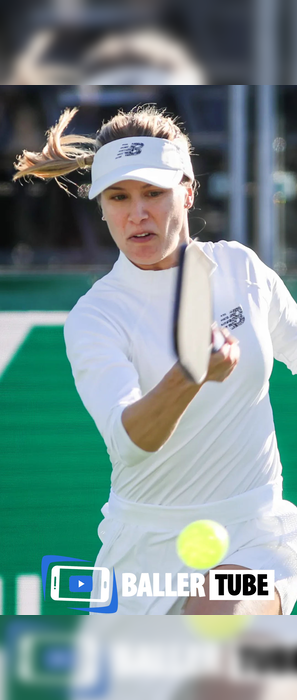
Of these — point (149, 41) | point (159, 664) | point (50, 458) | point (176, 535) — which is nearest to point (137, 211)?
point (149, 41)

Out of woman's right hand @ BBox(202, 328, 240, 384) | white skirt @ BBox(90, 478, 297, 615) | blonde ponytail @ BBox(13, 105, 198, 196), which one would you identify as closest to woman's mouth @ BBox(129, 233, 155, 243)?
blonde ponytail @ BBox(13, 105, 198, 196)

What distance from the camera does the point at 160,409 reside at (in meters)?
1.85

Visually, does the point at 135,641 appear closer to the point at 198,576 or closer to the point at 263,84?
the point at 198,576

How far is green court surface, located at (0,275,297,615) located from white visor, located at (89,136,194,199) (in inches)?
28.2

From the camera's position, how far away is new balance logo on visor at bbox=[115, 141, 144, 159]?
203cm

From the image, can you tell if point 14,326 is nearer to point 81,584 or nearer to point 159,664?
point 81,584

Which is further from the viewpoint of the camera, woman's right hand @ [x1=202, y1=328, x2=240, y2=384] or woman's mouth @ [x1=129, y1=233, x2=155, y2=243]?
woman's mouth @ [x1=129, y1=233, x2=155, y2=243]

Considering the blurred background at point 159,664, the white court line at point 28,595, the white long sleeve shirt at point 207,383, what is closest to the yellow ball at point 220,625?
the blurred background at point 159,664

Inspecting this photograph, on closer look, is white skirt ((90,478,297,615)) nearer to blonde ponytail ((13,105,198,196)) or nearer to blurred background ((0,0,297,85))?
blonde ponytail ((13,105,198,196))

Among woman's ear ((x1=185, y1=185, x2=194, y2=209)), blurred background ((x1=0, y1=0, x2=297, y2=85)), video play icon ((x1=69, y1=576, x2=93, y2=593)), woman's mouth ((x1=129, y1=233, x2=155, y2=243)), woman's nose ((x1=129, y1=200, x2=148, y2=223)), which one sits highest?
blurred background ((x1=0, y1=0, x2=297, y2=85))

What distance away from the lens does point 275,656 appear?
85.7 inches

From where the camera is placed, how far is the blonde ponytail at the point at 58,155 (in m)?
2.16

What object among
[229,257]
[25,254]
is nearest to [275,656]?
[229,257]

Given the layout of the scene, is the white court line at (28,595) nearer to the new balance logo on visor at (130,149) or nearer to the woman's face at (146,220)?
the woman's face at (146,220)
